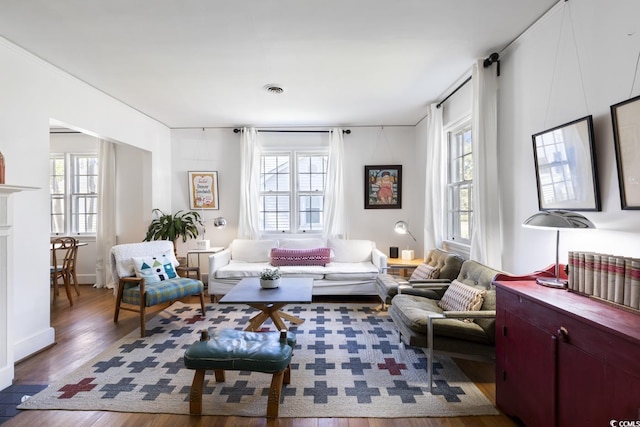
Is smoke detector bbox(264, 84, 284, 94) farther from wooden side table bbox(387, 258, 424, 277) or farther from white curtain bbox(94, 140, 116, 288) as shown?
white curtain bbox(94, 140, 116, 288)

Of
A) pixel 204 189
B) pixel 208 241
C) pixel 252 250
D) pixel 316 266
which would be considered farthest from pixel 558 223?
pixel 204 189

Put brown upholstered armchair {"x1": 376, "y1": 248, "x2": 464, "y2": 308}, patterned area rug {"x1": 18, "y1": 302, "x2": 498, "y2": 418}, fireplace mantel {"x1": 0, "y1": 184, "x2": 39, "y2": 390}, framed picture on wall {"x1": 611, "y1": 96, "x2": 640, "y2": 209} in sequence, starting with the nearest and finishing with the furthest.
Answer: framed picture on wall {"x1": 611, "y1": 96, "x2": 640, "y2": 209}, patterned area rug {"x1": 18, "y1": 302, "x2": 498, "y2": 418}, fireplace mantel {"x1": 0, "y1": 184, "x2": 39, "y2": 390}, brown upholstered armchair {"x1": 376, "y1": 248, "x2": 464, "y2": 308}

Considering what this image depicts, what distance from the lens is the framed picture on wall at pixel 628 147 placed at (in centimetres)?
161

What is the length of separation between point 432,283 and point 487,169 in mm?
1266

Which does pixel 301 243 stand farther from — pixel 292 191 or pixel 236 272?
pixel 236 272

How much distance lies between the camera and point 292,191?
5.66 meters

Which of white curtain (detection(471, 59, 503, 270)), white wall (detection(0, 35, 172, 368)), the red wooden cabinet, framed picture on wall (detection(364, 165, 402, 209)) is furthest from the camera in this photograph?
framed picture on wall (detection(364, 165, 402, 209))

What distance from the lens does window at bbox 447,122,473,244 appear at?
385 centimetres

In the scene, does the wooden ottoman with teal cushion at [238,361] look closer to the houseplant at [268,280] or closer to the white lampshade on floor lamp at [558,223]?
the houseplant at [268,280]

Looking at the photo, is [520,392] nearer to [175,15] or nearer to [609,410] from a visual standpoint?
[609,410]

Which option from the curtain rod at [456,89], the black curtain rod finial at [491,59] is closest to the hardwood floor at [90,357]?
the black curtain rod finial at [491,59]

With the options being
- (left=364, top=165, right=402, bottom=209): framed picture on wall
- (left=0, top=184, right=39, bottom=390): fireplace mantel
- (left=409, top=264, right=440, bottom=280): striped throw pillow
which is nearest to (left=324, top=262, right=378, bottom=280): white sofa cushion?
(left=409, top=264, right=440, bottom=280): striped throw pillow

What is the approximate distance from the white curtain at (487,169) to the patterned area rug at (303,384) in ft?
3.67

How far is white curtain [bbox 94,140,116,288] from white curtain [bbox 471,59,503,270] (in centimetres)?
561
